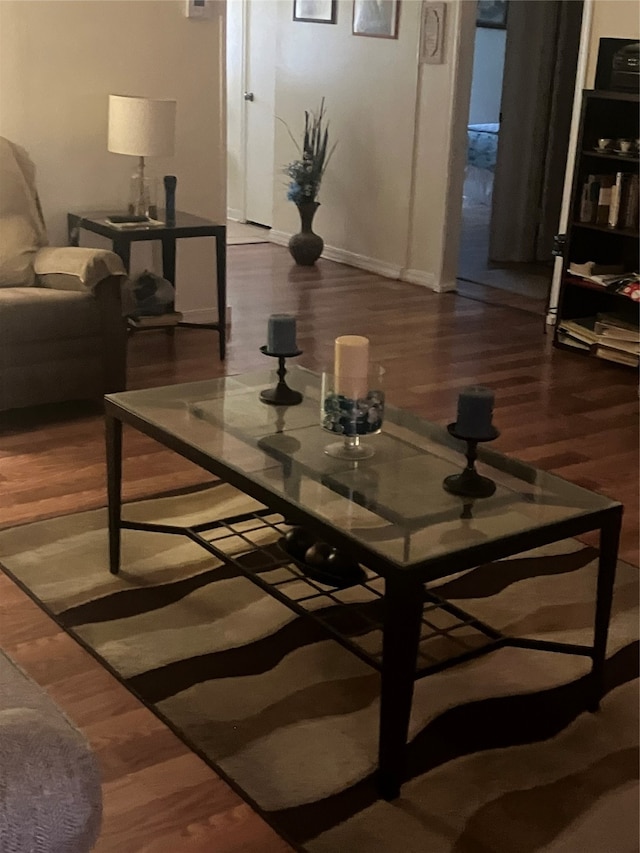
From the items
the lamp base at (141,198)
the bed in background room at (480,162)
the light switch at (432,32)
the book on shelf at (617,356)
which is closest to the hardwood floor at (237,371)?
the book on shelf at (617,356)

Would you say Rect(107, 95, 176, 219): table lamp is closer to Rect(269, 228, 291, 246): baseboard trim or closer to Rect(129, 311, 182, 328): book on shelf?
Rect(129, 311, 182, 328): book on shelf

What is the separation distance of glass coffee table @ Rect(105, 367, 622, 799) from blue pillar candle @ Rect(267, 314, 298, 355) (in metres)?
0.16

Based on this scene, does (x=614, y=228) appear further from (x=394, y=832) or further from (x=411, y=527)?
(x=394, y=832)

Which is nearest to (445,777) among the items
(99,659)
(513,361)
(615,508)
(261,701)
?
(261,701)

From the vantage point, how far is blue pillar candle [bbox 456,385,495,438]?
81.7 inches

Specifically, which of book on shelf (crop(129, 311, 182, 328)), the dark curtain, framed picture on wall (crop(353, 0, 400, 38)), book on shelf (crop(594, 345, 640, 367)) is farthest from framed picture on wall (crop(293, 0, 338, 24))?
book on shelf (crop(594, 345, 640, 367))

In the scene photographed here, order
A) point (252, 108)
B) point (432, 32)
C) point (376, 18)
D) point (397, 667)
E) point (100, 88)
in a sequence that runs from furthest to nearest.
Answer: point (252, 108) → point (376, 18) → point (432, 32) → point (100, 88) → point (397, 667)

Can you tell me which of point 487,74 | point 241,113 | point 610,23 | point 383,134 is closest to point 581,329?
point 610,23

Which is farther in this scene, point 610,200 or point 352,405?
point 610,200

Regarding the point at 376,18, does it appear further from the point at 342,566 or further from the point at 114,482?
the point at 342,566

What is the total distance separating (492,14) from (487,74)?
0.51 metres

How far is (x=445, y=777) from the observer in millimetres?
1982

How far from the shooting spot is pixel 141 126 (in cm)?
424

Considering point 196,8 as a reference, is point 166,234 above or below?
below
